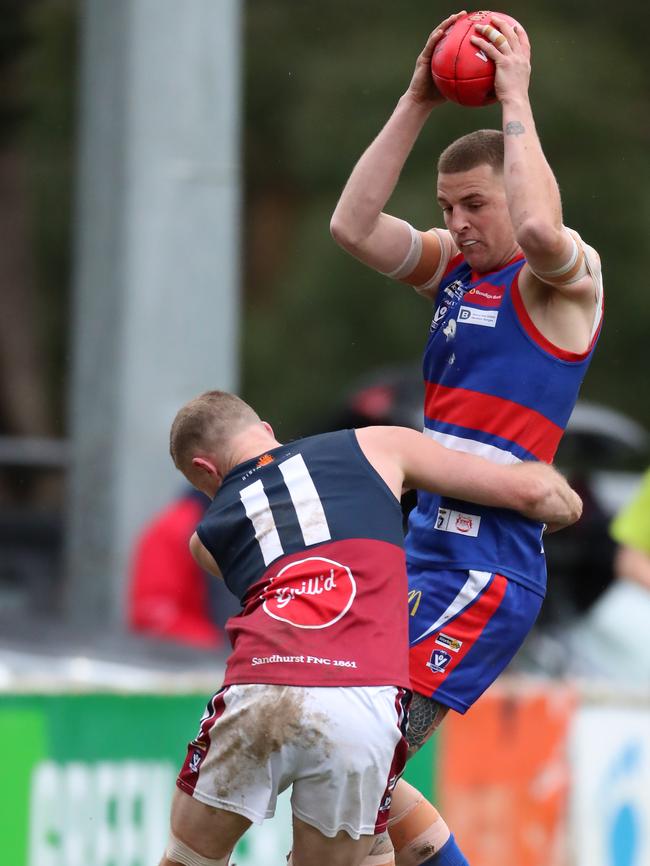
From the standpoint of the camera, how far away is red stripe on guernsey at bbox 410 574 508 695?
493 centimetres

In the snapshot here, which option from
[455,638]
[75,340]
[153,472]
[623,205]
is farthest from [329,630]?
[623,205]

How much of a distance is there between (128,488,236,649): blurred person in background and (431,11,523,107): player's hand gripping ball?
170 inches

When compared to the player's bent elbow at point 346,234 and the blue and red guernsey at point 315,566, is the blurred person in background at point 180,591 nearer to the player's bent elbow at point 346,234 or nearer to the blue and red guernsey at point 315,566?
the player's bent elbow at point 346,234

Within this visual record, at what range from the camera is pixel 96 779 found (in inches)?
297

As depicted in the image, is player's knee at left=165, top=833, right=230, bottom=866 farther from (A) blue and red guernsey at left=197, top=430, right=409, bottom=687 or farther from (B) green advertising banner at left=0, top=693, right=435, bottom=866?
(B) green advertising banner at left=0, top=693, right=435, bottom=866

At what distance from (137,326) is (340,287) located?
1557 cm

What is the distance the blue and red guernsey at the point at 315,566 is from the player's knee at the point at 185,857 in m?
0.49

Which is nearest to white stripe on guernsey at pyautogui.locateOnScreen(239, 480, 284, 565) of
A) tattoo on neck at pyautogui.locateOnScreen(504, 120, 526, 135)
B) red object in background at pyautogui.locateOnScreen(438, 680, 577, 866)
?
tattoo on neck at pyautogui.locateOnScreen(504, 120, 526, 135)

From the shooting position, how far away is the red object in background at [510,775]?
27.7ft

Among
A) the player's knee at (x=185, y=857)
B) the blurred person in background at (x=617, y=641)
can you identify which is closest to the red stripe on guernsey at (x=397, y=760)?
the player's knee at (x=185, y=857)

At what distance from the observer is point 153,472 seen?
10.8 m

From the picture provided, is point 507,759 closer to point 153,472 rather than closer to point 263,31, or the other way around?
point 153,472

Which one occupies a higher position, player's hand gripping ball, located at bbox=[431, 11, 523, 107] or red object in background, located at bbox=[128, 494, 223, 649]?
player's hand gripping ball, located at bbox=[431, 11, 523, 107]

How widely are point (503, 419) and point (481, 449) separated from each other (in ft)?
0.35
